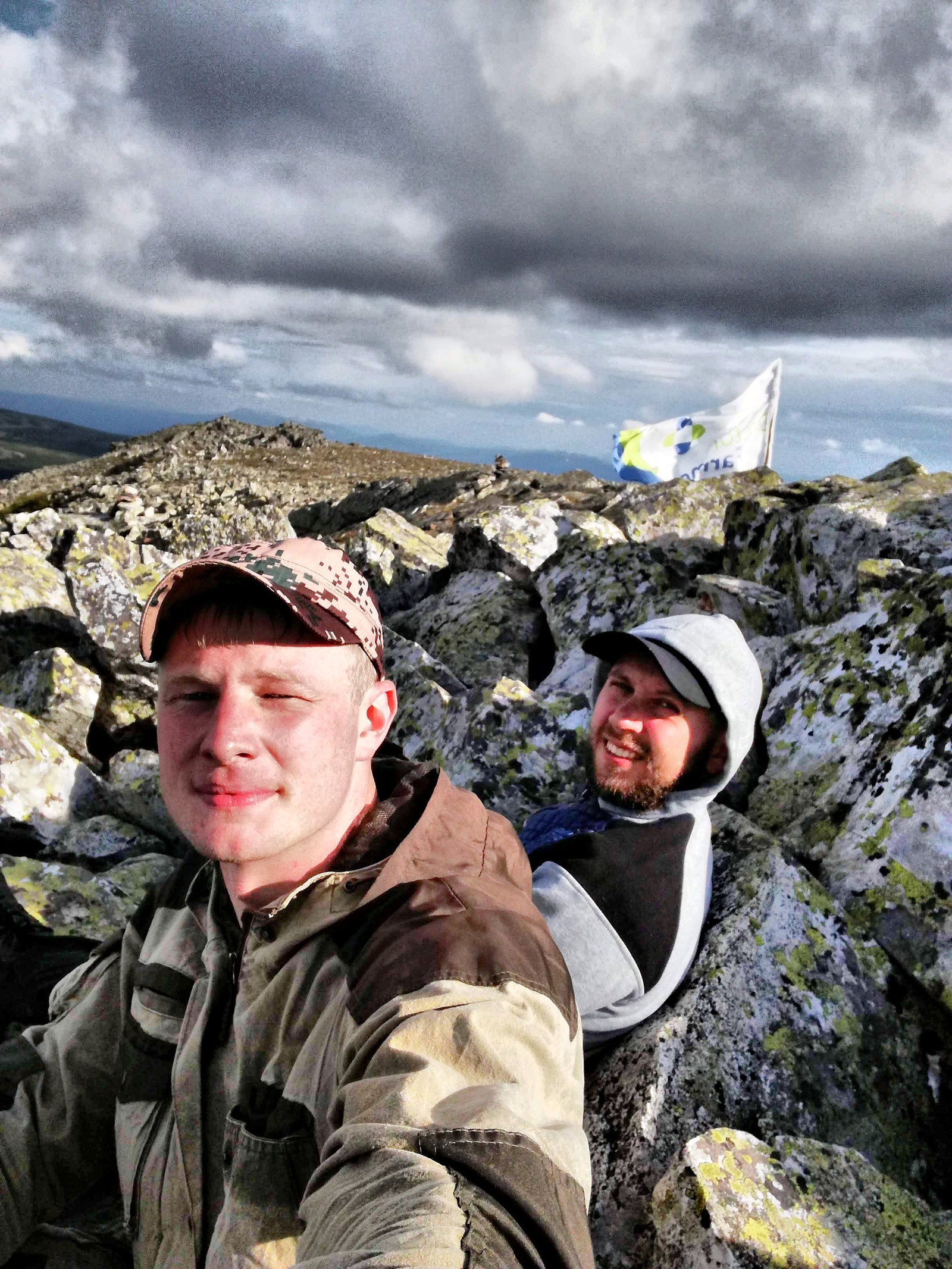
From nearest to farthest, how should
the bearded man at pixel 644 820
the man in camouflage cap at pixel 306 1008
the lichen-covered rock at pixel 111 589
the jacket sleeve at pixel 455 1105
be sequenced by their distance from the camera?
the jacket sleeve at pixel 455 1105
the man in camouflage cap at pixel 306 1008
the bearded man at pixel 644 820
the lichen-covered rock at pixel 111 589

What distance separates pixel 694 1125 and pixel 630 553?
325 inches

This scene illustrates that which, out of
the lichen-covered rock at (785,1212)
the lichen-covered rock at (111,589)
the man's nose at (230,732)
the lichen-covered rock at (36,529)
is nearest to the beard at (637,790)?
the lichen-covered rock at (785,1212)

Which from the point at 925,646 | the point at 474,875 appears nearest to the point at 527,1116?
the point at 474,875

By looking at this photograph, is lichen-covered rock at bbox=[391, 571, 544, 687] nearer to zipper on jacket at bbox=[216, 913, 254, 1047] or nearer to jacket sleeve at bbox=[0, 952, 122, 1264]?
jacket sleeve at bbox=[0, 952, 122, 1264]

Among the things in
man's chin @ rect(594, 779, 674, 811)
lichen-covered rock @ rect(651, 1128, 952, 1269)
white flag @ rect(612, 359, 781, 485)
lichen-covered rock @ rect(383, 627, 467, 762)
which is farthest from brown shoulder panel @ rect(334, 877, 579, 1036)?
white flag @ rect(612, 359, 781, 485)

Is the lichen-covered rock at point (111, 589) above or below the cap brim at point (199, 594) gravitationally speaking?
below

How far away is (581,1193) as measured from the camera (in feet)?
7.84

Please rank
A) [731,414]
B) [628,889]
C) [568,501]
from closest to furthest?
1. [628,889]
2. [568,501]
3. [731,414]

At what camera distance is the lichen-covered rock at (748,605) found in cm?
955

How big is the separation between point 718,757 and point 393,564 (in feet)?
34.4

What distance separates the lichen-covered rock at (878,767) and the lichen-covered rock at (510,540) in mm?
6192

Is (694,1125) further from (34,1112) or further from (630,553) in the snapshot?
(630,553)

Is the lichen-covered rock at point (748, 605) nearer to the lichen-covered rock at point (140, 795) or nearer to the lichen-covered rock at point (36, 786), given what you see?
the lichen-covered rock at point (140, 795)

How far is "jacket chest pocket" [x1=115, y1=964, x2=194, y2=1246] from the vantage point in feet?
11.8
